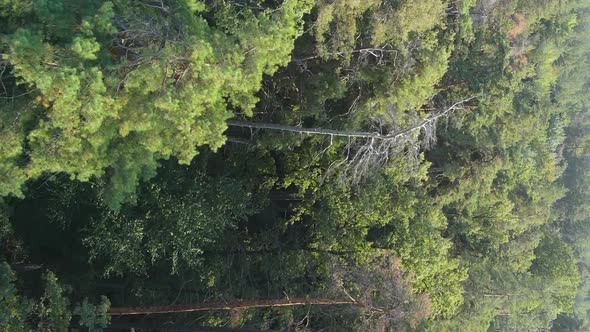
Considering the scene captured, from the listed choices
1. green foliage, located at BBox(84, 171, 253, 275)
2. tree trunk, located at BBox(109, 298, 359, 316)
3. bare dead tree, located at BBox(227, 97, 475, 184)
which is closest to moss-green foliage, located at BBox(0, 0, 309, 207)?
bare dead tree, located at BBox(227, 97, 475, 184)

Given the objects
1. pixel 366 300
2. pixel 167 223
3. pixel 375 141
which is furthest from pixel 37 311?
pixel 375 141

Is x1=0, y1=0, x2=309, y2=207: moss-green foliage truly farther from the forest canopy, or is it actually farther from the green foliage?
the green foliage

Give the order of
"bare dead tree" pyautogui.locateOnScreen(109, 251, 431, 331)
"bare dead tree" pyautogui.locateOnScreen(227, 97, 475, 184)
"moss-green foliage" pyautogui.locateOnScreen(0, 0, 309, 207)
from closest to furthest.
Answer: "moss-green foliage" pyautogui.locateOnScreen(0, 0, 309, 207) < "bare dead tree" pyautogui.locateOnScreen(227, 97, 475, 184) < "bare dead tree" pyautogui.locateOnScreen(109, 251, 431, 331)

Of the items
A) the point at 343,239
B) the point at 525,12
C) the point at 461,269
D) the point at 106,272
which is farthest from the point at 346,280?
the point at 525,12

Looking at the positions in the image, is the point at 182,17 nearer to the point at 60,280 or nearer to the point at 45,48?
the point at 45,48

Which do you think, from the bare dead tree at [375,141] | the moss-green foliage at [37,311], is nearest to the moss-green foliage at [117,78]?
the moss-green foliage at [37,311]

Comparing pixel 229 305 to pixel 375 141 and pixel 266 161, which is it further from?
pixel 375 141
